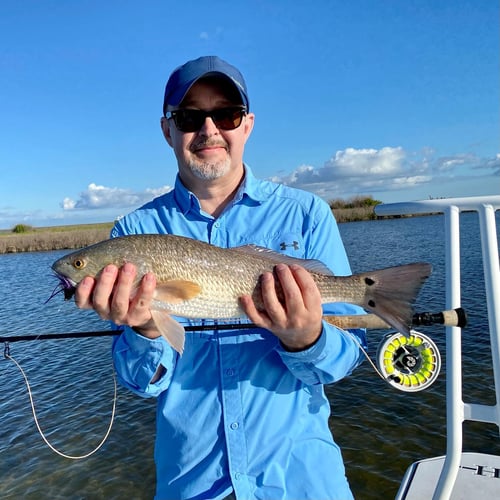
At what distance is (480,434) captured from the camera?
25.7ft

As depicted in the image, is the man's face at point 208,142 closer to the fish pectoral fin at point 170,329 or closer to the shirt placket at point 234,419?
the fish pectoral fin at point 170,329

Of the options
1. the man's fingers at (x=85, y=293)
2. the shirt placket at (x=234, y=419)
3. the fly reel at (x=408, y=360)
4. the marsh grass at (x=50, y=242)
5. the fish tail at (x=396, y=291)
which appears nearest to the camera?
the shirt placket at (x=234, y=419)

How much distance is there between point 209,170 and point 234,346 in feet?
4.19

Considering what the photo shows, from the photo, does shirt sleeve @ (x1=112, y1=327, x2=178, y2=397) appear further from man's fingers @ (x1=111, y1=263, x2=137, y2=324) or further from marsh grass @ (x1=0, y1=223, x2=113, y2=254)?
marsh grass @ (x1=0, y1=223, x2=113, y2=254)

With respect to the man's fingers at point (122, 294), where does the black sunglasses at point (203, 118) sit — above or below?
above

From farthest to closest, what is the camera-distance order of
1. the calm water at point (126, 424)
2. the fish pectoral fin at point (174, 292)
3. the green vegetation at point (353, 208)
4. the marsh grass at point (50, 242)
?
1. the green vegetation at point (353, 208)
2. the marsh grass at point (50, 242)
3. the calm water at point (126, 424)
4. the fish pectoral fin at point (174, 292)

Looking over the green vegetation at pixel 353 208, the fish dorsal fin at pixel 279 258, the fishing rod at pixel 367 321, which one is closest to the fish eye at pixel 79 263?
the fishing rod at pixel 367 321

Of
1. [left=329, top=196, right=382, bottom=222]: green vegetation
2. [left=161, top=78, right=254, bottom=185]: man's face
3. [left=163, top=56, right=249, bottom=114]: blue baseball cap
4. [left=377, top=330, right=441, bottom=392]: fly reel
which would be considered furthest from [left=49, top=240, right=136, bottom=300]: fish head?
[left=329, top=196, right=382, bottom=222]: green vegetation

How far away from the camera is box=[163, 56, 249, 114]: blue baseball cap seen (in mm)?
3092

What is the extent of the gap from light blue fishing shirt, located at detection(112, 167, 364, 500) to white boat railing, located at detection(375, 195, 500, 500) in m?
0.64

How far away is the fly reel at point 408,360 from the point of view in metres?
3.61

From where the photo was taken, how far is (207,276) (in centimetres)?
305

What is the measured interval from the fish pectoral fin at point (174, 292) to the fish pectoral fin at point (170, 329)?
0.44 feet

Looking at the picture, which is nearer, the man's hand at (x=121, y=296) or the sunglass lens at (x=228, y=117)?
the man's hand at (x=121, y=296)
